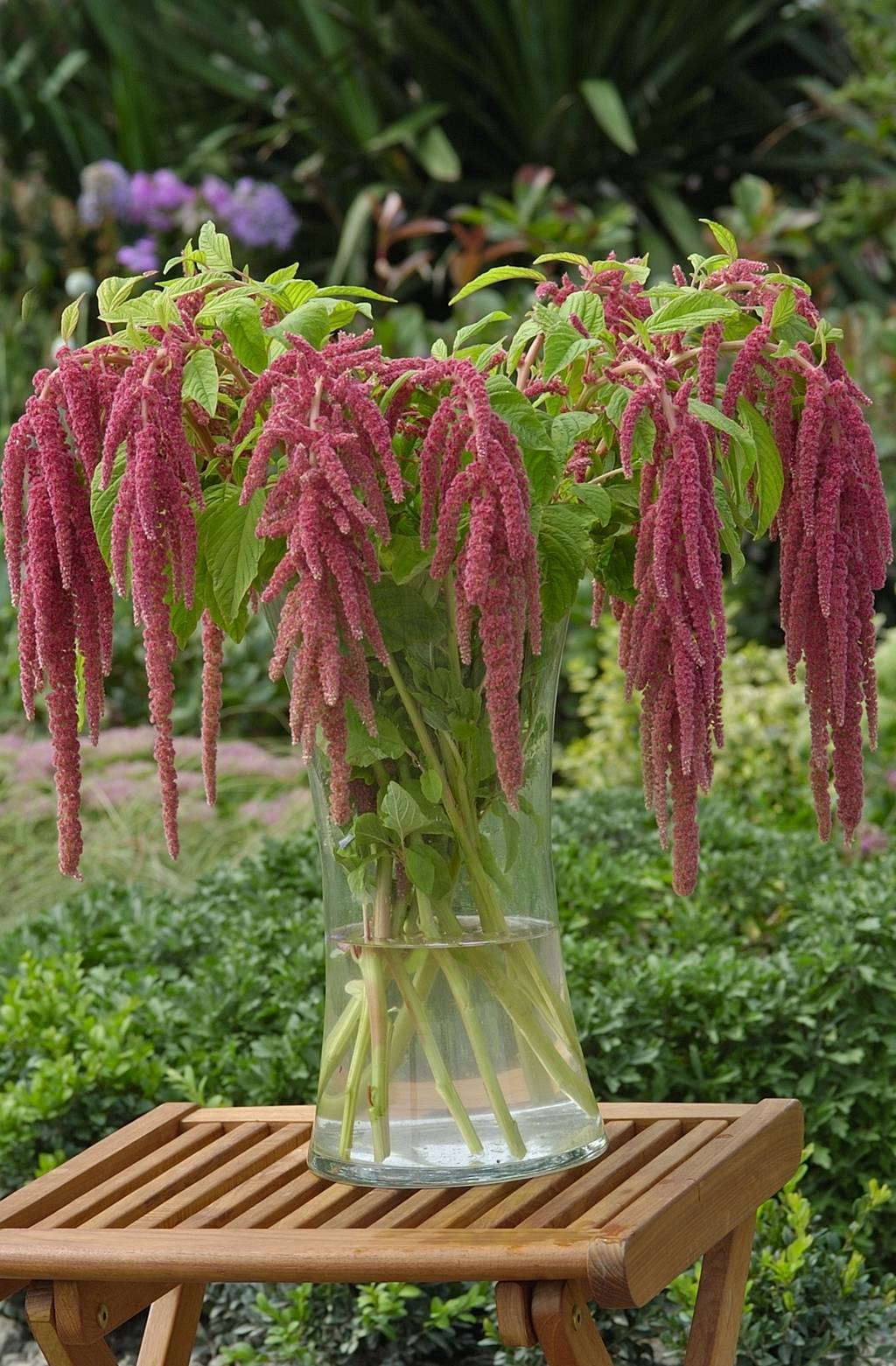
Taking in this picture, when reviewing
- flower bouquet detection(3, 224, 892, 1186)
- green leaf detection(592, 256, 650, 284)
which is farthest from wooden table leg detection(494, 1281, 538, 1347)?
green leaf detection(592, 256, 650, 284)

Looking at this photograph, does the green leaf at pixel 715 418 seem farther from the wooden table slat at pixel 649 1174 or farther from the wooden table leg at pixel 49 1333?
the wooden table leg at pixel 49 1333

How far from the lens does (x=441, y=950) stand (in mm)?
1346

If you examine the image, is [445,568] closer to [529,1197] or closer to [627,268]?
[627,268]

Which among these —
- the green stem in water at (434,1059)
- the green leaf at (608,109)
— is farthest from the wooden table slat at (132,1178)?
the green leaf at (608,109)

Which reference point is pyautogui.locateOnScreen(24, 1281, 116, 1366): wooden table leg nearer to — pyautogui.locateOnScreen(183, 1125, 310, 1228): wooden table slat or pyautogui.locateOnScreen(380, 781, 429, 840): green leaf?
pyautogui.locateOnScreen(183, 1125, 310, 1228): wooden table slat

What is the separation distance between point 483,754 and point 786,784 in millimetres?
2999

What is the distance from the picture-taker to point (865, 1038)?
94.0 inches

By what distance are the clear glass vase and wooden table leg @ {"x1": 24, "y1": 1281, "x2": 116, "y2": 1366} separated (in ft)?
0.84

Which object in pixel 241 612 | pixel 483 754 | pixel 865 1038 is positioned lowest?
pixel 865 1038

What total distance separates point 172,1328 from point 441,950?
562 mm

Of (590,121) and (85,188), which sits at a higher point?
(590,121)

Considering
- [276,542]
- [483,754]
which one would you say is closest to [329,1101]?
[483,754]

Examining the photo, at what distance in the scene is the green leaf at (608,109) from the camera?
5.92 metres

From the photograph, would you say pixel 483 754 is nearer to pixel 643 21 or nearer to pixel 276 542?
pixel 276 542
